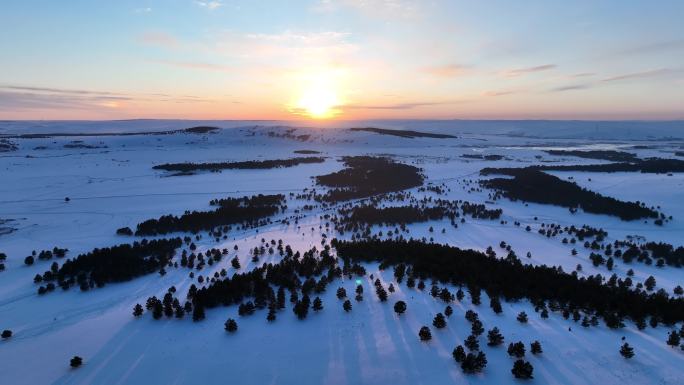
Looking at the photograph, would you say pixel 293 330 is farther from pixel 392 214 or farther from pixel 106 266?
pixel 392 214

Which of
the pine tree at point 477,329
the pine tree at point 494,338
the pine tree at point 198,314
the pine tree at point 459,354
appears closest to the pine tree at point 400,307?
the pine tree at point 477,329

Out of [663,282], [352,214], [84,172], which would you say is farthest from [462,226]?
[84,172]

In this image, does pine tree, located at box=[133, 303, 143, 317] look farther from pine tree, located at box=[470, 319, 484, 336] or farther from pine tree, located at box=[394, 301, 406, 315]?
pine tree, located at box=[470, 319, 484, 336]

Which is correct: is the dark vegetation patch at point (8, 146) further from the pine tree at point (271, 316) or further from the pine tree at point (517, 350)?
the pine tree at point (517, 350)

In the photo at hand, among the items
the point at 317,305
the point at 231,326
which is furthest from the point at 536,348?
the point at 231,326

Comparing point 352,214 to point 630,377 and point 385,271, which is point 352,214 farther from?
point 630,377

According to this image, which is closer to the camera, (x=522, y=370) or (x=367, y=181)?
(x=522, y=370)
